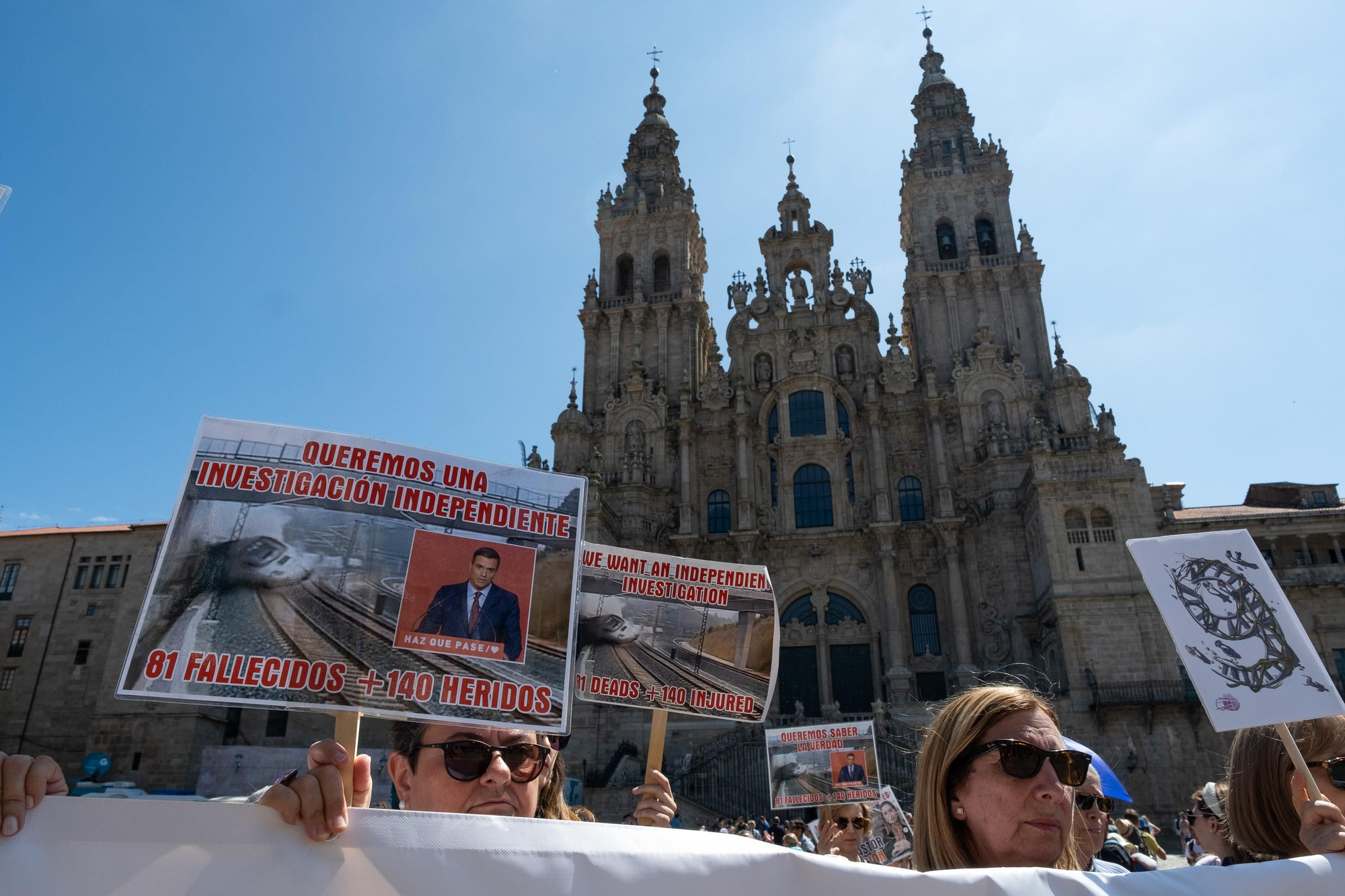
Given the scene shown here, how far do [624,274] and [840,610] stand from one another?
18.3 meters

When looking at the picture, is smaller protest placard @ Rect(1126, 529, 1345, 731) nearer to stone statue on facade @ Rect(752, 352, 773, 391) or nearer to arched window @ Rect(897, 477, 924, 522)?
arched window @ Rect(897, 477, 924, 522)

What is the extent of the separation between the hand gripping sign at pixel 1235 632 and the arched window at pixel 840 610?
92.2 ft

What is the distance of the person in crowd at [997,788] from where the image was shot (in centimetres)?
300

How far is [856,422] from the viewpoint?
3412 centimetres

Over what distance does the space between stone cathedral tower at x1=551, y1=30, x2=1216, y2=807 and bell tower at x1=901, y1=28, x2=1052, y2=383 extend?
0.10 meters

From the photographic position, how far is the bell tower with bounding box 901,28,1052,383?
3425cm

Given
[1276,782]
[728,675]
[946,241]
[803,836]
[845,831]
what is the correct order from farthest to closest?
[946,241] < [803,836] < [845,831] < [728,675] < [1276,782]

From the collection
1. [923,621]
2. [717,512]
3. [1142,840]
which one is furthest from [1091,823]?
[717,512]

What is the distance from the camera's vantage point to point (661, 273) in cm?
3994

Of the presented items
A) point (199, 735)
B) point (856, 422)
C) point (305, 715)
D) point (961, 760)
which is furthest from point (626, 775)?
point (961, 760)

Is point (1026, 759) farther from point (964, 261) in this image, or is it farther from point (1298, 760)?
point (964, 261)

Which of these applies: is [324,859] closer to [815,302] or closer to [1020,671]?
[1020,671]

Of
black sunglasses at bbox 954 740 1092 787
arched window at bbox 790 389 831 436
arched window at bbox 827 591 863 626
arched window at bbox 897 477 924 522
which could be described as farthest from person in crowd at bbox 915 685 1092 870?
arched window at bbox 790 389 831 436

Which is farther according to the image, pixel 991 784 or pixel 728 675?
pixel 728 675
